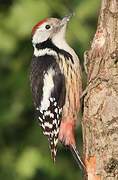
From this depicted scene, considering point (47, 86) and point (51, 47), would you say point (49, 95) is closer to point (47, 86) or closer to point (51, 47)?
point (47, 86)

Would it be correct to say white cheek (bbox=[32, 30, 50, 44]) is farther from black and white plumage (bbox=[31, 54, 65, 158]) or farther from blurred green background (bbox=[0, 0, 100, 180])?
blurred green background (bbox=[0, 0, 100, 180])

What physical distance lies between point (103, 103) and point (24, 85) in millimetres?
2487

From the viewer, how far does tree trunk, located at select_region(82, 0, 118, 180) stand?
5.57m

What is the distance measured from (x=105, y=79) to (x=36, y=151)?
220 cm

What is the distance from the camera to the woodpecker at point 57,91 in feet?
20.7

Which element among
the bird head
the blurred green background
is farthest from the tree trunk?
the blurred green background

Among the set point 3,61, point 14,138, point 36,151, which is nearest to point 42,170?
point 36,151

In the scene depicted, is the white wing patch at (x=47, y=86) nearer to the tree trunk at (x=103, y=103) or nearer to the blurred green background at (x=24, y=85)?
the tree trunk at (x=103, y=103)

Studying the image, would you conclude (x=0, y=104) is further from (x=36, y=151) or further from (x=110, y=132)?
(x=110, y=132)

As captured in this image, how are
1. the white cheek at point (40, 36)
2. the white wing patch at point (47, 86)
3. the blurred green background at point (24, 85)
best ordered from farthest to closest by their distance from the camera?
the blurred green background at point (24, 85), the white cheek at point (40, 36), the white wing patch at point (47, 86)

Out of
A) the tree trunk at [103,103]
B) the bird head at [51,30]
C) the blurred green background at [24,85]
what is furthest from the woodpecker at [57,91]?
the blurred green background at [24,85]

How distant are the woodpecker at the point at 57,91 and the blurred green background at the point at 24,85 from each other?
1.10m

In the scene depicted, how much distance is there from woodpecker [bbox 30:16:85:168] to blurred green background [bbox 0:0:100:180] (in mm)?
1097

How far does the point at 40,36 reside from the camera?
678 cm
